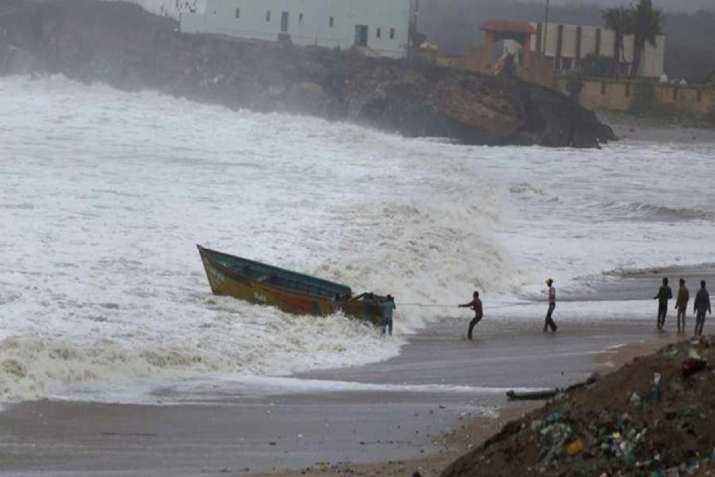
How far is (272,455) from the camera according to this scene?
1498 cm

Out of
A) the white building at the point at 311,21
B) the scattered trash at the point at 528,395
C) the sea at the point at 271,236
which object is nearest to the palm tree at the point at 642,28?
the white building at the point at 311,21

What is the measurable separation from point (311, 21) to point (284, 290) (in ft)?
223

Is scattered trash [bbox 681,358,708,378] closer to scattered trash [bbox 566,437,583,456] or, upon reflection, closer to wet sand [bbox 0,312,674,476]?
scattered trash [bbox 566,437,583,456]

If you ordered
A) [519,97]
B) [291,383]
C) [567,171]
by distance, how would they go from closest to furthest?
1. [291,383]
2. [567,171]
3. [519,97]

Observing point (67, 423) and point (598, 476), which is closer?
point (598, 476)

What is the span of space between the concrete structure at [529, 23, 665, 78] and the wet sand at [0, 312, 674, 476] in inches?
4070

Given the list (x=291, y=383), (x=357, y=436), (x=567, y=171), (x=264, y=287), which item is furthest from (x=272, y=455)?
(x=567, y=171)

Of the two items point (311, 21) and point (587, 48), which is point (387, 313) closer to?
point (311, 21)

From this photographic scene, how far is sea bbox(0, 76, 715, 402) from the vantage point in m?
21.6

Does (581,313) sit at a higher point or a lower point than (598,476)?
lower

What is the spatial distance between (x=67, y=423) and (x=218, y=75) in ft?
239

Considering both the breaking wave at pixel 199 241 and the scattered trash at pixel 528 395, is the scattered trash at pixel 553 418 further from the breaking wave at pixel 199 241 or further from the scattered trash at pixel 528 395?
the breaking wave at pixel 199 241

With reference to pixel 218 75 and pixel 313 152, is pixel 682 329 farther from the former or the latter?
pixel 218 75

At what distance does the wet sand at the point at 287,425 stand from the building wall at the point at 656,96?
9542 centimetres
